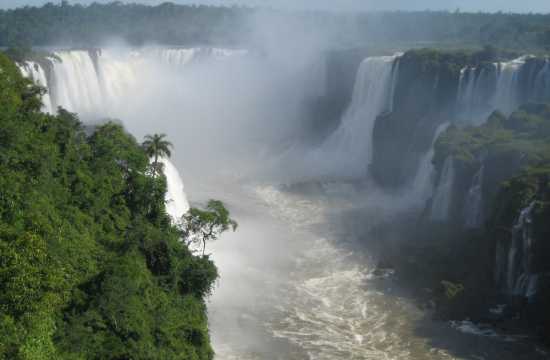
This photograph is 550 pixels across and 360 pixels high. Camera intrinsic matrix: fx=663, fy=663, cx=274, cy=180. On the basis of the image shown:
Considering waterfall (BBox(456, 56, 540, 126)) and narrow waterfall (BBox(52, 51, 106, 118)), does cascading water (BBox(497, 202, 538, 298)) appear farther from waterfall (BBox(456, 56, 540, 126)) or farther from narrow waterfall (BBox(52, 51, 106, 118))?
narrow waterfall (BBox(52, 51, 106, 118))

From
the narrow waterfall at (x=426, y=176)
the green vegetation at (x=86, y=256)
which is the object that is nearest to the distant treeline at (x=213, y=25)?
the narrow waterfall at (x=426, y=176)

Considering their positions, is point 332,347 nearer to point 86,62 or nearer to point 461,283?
point 461,283

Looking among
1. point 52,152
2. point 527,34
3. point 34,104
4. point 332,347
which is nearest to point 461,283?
point 332,347

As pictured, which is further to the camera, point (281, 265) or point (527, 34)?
point (527, 34)

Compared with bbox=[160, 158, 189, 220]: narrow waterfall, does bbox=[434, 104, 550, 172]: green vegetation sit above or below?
above

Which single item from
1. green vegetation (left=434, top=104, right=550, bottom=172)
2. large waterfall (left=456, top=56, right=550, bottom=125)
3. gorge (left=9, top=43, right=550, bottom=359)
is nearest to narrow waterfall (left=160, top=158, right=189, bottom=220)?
gorge (left=9, top=43, right=550, bottom=359)

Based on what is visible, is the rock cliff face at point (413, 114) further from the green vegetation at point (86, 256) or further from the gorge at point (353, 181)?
the green vegetation at point (86, 256)

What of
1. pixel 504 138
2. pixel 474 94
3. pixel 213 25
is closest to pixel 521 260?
pixel 504 138
